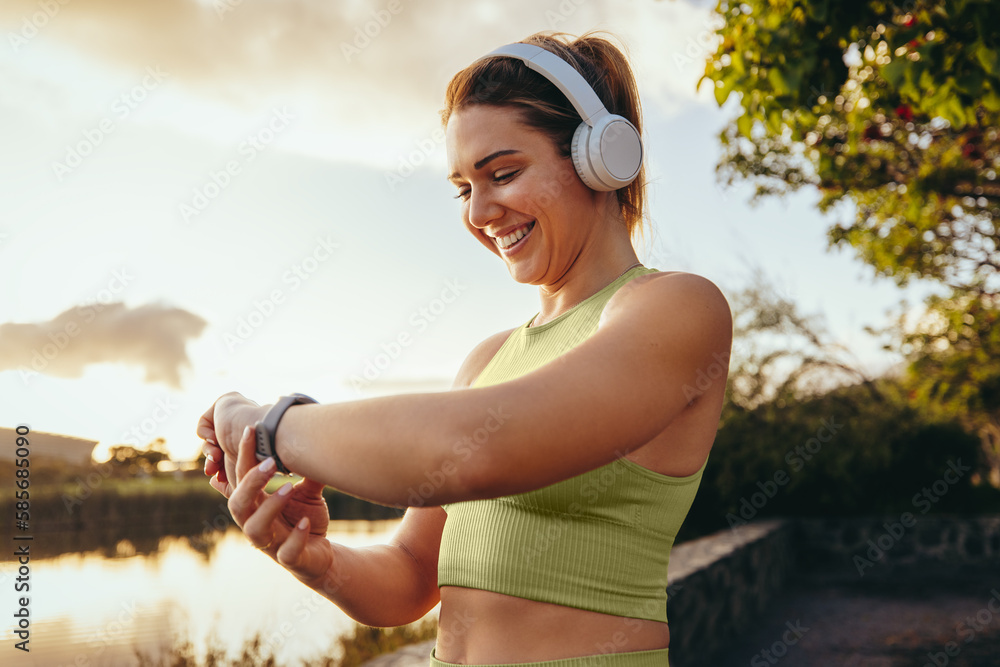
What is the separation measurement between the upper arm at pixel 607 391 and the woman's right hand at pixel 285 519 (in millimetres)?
297

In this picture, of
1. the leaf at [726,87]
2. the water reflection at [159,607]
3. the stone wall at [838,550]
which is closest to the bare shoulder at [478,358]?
the leaf at [726,87]

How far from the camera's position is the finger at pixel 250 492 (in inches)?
35.8

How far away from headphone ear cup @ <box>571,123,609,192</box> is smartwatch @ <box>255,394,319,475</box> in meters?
0.63

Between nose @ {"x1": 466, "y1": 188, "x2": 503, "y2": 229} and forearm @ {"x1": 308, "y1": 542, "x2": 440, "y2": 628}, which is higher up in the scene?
nose @ {"x1": 466, "y1": 188, "x2": 503, "y2": 229}

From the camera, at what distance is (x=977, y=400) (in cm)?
799

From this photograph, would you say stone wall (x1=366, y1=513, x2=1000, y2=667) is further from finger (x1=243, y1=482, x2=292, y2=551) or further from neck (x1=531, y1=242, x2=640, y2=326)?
finger (x1=243, y1=482, x2=292, y2=551)

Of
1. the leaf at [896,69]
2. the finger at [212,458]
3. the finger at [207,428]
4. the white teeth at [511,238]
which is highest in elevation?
the leaf at [896,69]

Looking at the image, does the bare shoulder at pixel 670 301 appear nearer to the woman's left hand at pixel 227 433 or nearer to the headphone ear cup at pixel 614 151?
the headphone ear cup at pixel 614 151

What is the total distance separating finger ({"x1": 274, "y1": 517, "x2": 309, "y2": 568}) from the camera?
108 centimetres

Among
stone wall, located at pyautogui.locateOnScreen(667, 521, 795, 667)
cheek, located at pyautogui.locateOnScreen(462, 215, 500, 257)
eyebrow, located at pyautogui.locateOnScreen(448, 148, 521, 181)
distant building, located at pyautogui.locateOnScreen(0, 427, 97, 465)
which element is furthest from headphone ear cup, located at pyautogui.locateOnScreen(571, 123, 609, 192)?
stone wall, located at pyautogui.locateOnScreen(667, 521, 795, 667)

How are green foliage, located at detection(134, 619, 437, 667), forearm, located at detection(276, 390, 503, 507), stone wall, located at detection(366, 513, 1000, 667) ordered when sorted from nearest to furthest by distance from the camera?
forearm, located at detection(276, 390, 503, 507), green foliage, located at detection(134, 619, 437, 667), stone wall, located at detection(366, 513, 1000, 667)

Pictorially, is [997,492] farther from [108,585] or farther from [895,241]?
[108,585]

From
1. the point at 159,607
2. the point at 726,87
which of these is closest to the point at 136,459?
the point at 159,607

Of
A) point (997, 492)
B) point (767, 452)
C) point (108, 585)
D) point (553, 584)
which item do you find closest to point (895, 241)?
point (767, 452)
